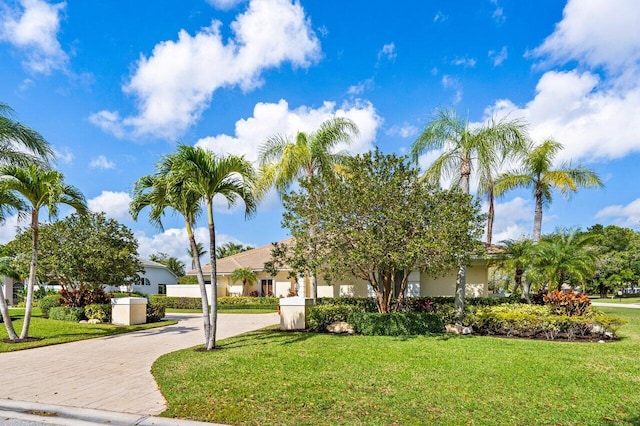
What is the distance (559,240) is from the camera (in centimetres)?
1709

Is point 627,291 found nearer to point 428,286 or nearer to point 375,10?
point 428,286

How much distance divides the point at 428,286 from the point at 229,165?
15.7m

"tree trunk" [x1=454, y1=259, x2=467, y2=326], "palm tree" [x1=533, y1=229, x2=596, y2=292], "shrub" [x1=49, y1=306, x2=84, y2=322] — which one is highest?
"palm tree" [x1=533, y1=229, x2=596, y2=292]

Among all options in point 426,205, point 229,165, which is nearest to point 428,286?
point 426,205

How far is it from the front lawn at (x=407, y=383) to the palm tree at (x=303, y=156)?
9536 mm

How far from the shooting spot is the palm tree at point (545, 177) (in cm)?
1925

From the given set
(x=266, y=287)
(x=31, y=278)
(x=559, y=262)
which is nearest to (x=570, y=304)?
(x=559, y=262)

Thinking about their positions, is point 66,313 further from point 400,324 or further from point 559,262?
point 559,262

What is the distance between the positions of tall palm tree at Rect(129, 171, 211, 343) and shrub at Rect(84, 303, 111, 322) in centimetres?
865

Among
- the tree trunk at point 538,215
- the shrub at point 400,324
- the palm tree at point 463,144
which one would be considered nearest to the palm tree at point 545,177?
the tree trunk at point 538,215

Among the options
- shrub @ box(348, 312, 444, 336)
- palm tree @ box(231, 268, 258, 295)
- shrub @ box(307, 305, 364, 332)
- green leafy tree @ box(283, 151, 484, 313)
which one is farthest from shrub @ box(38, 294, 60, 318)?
shrub @ box(348, 312, 444, 336)

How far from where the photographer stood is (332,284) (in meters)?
18.8

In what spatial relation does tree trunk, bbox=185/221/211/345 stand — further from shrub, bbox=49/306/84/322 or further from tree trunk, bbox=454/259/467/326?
shrub, bbox=49/306/84/322

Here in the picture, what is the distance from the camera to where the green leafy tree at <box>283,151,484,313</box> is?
40.5ft
